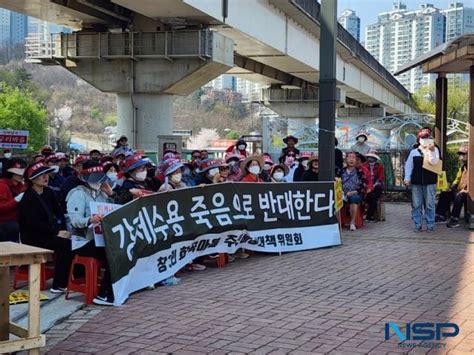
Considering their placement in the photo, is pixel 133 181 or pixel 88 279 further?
pixel 133 181

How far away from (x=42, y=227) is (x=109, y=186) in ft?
3.19

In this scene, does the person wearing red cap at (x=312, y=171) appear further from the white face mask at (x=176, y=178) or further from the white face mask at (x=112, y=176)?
the white face mask at (x=112, y=176)

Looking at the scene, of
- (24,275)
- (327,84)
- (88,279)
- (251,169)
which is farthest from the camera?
(327,84)

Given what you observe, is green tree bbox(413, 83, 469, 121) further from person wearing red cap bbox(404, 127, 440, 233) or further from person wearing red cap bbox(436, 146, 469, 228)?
person wearing red cap bbox(404, 127, 440, 233)

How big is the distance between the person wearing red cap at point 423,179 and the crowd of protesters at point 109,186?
0.06 ft

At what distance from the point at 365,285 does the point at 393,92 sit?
57.5 metres

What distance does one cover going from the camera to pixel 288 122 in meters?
24.3

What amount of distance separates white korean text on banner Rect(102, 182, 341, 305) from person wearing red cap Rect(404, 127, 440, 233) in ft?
7.64

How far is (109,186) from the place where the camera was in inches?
333

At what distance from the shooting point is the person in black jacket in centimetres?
800

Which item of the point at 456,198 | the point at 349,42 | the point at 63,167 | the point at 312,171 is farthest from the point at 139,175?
the point at 349,42
